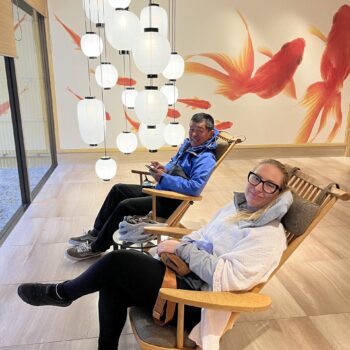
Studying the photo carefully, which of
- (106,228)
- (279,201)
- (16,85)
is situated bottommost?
(106,228)

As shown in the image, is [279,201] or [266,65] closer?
[279,201]

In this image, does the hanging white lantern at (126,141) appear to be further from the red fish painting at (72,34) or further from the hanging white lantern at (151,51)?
the red fish painting at (72,34)

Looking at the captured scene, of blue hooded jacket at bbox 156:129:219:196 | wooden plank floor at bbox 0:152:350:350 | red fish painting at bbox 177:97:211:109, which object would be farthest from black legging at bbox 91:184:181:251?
red fish painting at bbox 177:97:211:109

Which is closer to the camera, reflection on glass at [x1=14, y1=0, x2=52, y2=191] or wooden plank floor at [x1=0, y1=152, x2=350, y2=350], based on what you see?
wooden plank floor at [x1=0, y1=152, x2=350, y2=350]

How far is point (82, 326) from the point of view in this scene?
188 cm

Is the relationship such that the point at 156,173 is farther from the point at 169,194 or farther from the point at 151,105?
the point at 151,105

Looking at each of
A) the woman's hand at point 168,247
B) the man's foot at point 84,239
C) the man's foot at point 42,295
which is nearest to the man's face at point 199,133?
the man's foot at point 84,239

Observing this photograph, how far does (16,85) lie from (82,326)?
7.46ft

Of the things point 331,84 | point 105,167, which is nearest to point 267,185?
point 105,167

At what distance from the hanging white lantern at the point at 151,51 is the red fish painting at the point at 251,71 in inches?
126

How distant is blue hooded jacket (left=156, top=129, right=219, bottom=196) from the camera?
92.5 inches

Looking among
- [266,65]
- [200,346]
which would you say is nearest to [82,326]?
[200,346]

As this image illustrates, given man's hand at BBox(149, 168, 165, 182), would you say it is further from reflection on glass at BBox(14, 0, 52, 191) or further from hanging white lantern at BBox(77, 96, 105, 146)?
reflection on glass at BBox(14, 0, 52, 191)

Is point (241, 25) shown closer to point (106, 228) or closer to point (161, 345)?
point (106, 228)
